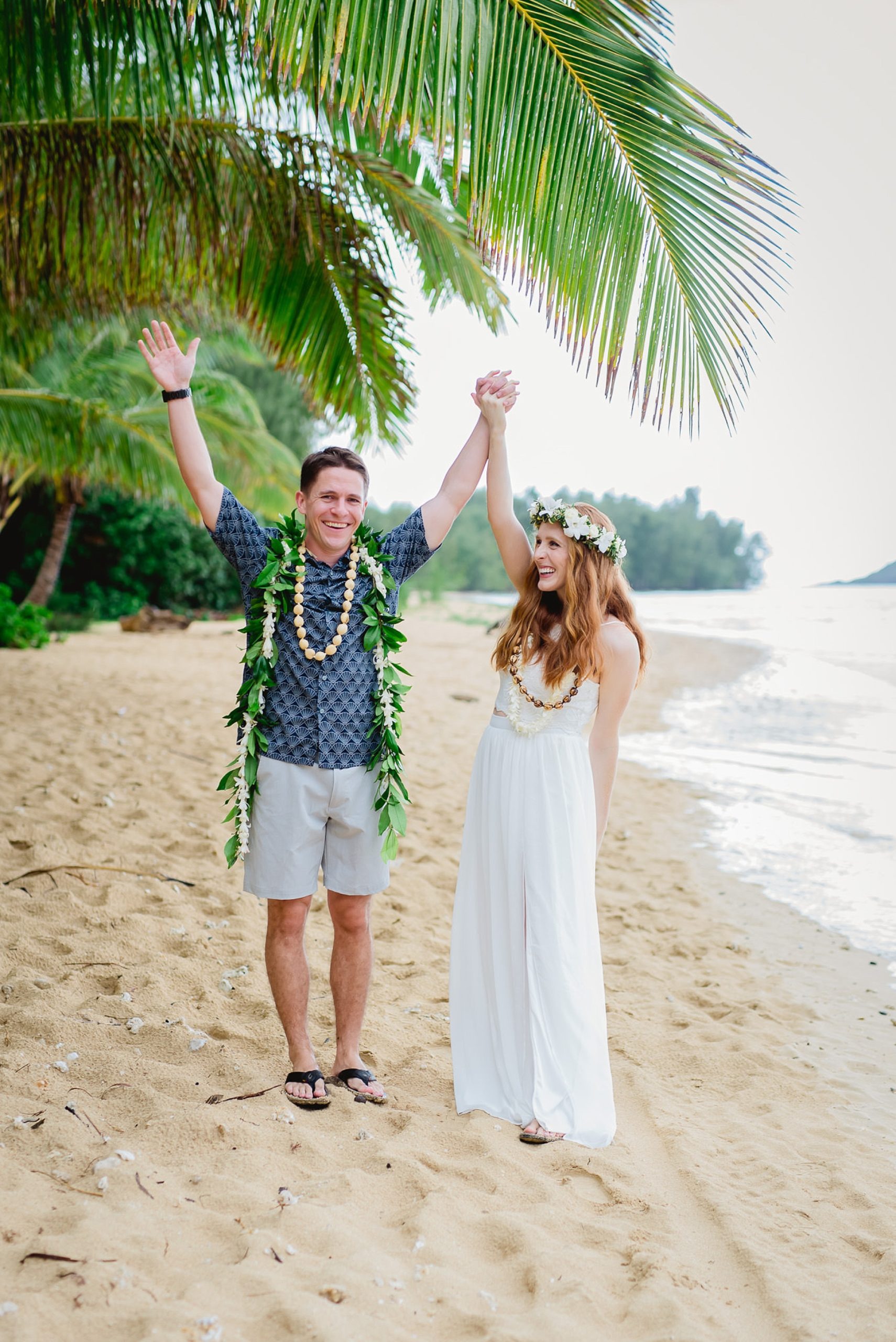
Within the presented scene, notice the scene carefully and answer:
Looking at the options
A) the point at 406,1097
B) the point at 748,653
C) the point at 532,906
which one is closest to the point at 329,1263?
the point at 406,1097

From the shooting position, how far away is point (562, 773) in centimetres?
335

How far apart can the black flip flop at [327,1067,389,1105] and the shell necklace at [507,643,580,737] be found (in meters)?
1.27

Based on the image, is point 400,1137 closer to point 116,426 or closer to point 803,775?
point 803,775

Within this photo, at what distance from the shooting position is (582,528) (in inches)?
136

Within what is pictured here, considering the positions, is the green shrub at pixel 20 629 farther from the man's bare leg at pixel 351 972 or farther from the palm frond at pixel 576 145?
the man's bare leg at pixel 351 972

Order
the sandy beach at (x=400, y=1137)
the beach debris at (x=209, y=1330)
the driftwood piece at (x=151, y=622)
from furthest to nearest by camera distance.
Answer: the driftwood piece at (x=151, y=622)
the sandy beach at (x=400, y=1137)
the beach debris at (x=209, y=1330)

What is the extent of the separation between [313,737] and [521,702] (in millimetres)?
734

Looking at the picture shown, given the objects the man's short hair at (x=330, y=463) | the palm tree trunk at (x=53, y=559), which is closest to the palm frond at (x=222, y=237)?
the man's short hair at (x=330, y=463)

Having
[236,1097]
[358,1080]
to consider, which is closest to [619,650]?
[358,1080]

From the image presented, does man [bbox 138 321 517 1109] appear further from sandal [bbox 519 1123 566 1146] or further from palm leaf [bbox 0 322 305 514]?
palm leaf [bbox 0 322 305 514]

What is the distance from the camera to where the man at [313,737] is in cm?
321

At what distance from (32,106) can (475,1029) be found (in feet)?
15.8

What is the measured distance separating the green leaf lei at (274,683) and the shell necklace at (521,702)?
1.35ft

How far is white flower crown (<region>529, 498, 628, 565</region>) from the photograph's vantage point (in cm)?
346
